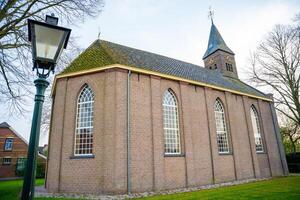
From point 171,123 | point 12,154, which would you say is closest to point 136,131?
point 171,123

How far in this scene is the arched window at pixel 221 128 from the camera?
54.7 feet

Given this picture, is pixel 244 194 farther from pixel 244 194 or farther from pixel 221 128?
pixel 221 128

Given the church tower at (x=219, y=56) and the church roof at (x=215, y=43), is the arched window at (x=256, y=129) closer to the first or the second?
the church tower at (x=219, y=56)

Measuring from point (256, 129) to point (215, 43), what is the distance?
1246 centimetres

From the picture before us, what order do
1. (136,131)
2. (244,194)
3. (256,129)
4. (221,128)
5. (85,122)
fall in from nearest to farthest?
(244,194), (136,131), (85,122), (221,128), (256,129)

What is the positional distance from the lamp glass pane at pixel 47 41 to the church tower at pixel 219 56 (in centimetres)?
2440

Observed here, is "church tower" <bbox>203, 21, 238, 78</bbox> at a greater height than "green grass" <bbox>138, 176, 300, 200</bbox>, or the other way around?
"church tower" <bbox>203, 21, 238, 78</bbox>

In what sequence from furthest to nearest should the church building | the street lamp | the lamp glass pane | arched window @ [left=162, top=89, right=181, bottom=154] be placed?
arched window @ [left=162, top=89, right=181, bottom=154]
the church building
the lamp glass pane
the street lamp

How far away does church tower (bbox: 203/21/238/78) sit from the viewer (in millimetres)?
25602

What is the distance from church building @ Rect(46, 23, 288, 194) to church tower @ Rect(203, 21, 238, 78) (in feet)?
28.6

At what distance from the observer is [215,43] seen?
89.0ft

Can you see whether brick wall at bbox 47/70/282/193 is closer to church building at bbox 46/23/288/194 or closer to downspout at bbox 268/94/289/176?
church building at bbox 46/23/288/194

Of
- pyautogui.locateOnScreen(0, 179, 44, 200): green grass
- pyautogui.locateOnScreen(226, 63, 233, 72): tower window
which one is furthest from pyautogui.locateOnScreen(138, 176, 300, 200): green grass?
pyautogui.locateOnScreen(226, 63, 233, 72): tower window

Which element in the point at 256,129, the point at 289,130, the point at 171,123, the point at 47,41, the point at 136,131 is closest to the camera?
the point at 47,41
